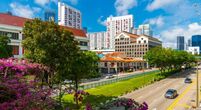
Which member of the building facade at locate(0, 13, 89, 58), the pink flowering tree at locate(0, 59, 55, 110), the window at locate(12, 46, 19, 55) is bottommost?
the pink flowering tree at locate(0, 59, 55, 110)

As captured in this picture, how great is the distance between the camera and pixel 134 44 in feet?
530

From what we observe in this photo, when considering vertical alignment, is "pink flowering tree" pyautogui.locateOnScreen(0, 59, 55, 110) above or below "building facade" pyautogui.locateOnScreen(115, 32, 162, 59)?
below

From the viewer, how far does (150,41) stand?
534ft

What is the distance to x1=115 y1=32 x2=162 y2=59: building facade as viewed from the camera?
15850cm

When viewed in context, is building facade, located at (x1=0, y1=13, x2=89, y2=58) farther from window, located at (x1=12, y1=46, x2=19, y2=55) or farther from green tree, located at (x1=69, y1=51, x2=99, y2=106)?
green tree, located at (x1=69, y1=51, x2=99, y2=106)

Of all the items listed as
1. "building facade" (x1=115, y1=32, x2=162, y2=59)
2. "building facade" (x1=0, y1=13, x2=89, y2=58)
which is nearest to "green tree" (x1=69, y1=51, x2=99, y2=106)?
"building facade" (x1=0, y1=13, x2=89, y2=58)

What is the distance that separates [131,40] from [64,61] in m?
135

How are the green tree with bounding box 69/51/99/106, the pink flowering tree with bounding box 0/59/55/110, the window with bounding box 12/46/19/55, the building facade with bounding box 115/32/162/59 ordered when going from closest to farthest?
the pink flowering tree with bounding box 0/59/55/110
the green tree with bounding box 69/51/99/106
the window with bounding box 12/46/19/55
the building facade with bounding box 115/32/162/59

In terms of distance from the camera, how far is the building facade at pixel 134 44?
158m

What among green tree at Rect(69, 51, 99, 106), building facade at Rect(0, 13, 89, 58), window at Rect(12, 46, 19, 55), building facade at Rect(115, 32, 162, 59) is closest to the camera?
green tree at Rect(69, 51, 99, 106)

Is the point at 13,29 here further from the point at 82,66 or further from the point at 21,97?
the point at 21,97

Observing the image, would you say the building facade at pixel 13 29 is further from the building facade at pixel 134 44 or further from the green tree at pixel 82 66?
the building facade at pixel 134 44

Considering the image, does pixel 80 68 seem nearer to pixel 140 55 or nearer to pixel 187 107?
pixel 187 107

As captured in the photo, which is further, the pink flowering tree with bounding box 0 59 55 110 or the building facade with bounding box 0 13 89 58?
the building facade with bounding box 0 13 89 58
